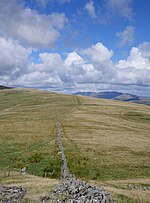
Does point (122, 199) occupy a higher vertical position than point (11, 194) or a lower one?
lower

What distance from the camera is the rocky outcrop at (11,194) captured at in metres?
25.1

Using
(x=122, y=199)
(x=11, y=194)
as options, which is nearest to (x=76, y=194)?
(x=122, y=199)

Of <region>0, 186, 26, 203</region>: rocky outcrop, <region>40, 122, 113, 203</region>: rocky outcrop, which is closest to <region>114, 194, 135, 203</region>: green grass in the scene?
<region>40, 122, 113, 203</region>: rocky outcrop

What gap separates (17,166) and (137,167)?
21326 millimetres

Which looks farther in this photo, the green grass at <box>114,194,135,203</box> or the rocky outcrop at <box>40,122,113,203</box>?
the green grass at <box>114,194,135,203</box>

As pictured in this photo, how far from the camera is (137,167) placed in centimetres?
5372

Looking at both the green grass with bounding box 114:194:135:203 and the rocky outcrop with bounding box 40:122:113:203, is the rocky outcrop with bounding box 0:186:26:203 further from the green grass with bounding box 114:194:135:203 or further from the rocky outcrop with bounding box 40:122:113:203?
the green grass with bounding box 114:194:135:203

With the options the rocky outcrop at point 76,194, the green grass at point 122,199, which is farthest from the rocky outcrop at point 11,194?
the green grass at point 122,199

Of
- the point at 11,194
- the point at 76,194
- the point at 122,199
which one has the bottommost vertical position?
the point at 122,199

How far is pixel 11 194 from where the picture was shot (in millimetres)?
26750

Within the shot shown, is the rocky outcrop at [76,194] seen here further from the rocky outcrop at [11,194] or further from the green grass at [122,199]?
the rocky outcrop at [11,194]

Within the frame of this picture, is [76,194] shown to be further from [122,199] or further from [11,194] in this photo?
[11,194]

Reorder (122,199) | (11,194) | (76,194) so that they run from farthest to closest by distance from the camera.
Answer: (11,194) < (122,199) < (76,194)

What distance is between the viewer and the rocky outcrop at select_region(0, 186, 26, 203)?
25109 mm
